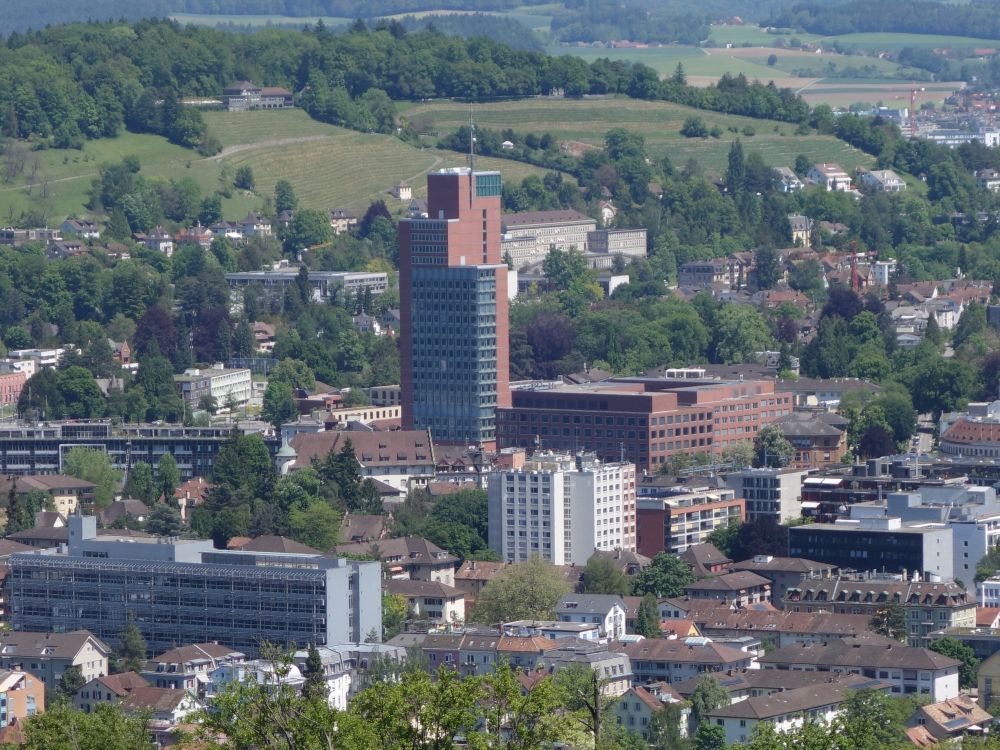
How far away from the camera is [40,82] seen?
155m

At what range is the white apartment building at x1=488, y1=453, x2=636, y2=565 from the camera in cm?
8588

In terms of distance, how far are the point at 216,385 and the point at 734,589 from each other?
41344 millimetres

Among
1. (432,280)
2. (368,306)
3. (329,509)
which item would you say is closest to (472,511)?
(329,509)

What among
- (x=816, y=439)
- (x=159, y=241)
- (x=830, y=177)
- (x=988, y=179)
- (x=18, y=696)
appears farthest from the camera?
(x=988, y=179)

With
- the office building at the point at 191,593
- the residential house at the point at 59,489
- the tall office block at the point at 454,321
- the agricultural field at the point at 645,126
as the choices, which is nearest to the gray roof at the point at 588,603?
the office building at the point at 191,593

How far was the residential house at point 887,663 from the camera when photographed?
70.5 meters

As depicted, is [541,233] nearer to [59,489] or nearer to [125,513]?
[59,489]

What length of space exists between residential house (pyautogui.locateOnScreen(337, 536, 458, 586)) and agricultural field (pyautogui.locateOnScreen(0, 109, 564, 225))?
208 feet

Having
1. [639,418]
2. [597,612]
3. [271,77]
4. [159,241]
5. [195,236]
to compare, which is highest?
[271,77]

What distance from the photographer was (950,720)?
67.8 meters

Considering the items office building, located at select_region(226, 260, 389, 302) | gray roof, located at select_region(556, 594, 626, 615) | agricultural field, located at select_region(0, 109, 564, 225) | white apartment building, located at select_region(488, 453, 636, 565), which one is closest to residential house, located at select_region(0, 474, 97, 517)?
white apartment building, located at select_region(488, 453, 636, 565)

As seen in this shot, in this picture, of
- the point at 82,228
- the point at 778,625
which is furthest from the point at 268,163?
the point at 778,625

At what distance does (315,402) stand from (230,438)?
14883 millimetres

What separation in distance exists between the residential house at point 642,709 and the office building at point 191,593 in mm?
8865
